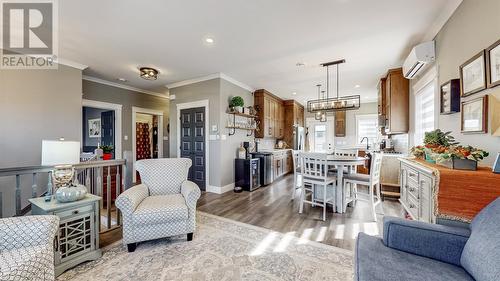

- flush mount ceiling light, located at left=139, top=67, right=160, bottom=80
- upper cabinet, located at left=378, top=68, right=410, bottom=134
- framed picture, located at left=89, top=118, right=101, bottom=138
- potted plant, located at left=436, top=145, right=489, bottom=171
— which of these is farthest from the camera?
framed picture, located at left=89, top=118, right=101, bottom=138

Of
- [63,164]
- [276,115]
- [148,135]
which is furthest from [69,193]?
[148,135]

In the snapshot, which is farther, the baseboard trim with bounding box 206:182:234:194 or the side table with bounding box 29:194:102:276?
the baseboard trim with bounding box 206:182:234:194

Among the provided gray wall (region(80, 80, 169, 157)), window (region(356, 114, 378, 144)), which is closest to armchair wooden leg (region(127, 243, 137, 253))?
gray wall (region(80, 80, 169, 157))

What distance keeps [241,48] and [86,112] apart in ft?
21.2

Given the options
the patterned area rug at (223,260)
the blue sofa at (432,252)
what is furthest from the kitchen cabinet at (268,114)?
the blue sofa at (432,252)

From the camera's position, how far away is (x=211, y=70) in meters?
4.01

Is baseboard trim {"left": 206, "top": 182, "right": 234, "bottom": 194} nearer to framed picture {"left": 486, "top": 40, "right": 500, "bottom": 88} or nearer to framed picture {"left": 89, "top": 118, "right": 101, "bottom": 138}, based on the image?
framed picture {"left": 486, "top": 40, "right": 500, "bottom": 88}

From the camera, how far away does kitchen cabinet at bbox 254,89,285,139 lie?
18.2 feet

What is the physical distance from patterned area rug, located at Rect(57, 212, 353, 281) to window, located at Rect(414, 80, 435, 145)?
2.43 m

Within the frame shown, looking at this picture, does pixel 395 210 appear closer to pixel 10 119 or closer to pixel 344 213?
pixel 344 213

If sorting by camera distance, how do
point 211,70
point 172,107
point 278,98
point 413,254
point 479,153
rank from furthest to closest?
point 278,98, point 172,107, point 211,70, point 479,153, point 413,254

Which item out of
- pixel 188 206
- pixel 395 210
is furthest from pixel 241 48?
pixel 395 210

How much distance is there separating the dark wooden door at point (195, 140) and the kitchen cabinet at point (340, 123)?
512 cm

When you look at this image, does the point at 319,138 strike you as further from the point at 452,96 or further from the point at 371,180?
the point at 452,96
